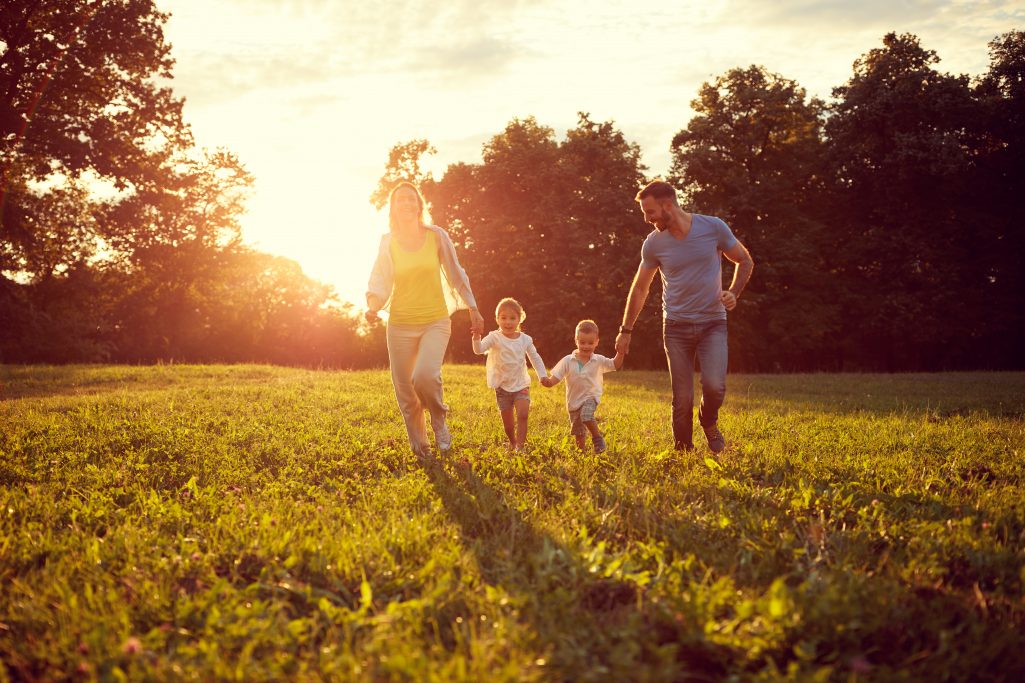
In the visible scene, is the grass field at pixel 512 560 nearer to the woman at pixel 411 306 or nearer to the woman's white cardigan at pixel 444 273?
the woman at pixel 411 306

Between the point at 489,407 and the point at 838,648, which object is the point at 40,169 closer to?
the point at 489,407

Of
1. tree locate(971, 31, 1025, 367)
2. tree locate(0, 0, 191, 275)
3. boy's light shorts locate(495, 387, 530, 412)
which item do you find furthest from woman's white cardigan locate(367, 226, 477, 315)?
tree locate(971, 31, 1025, 367)

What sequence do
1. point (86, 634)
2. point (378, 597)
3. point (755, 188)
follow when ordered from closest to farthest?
point (86, 634)
point (378, 597)
point (755, 188)

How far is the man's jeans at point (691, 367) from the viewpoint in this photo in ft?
20.5

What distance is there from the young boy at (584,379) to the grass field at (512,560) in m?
0.34

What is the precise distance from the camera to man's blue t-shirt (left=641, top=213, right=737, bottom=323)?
6262 mm

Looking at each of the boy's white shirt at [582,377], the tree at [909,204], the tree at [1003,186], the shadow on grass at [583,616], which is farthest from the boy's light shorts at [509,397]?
the tree at [1003,186]

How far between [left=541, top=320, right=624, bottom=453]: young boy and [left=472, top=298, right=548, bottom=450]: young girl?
0.97 ft

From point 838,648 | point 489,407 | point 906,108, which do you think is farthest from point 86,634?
point 906,108

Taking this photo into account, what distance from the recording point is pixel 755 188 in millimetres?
30969

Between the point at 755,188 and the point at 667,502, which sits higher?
the point at 755,188

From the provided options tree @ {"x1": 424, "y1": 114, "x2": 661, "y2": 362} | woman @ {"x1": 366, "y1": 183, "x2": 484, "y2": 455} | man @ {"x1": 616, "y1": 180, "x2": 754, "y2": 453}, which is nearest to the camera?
man @ {"x1": 616, "y1": 180, "x2": 754, "y2": 453}

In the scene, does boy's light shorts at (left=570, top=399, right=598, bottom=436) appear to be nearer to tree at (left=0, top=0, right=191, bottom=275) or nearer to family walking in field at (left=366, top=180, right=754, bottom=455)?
family walking in field at (left=366, top=180, right=754, bottom=455)

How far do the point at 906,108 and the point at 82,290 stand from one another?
125 ft
